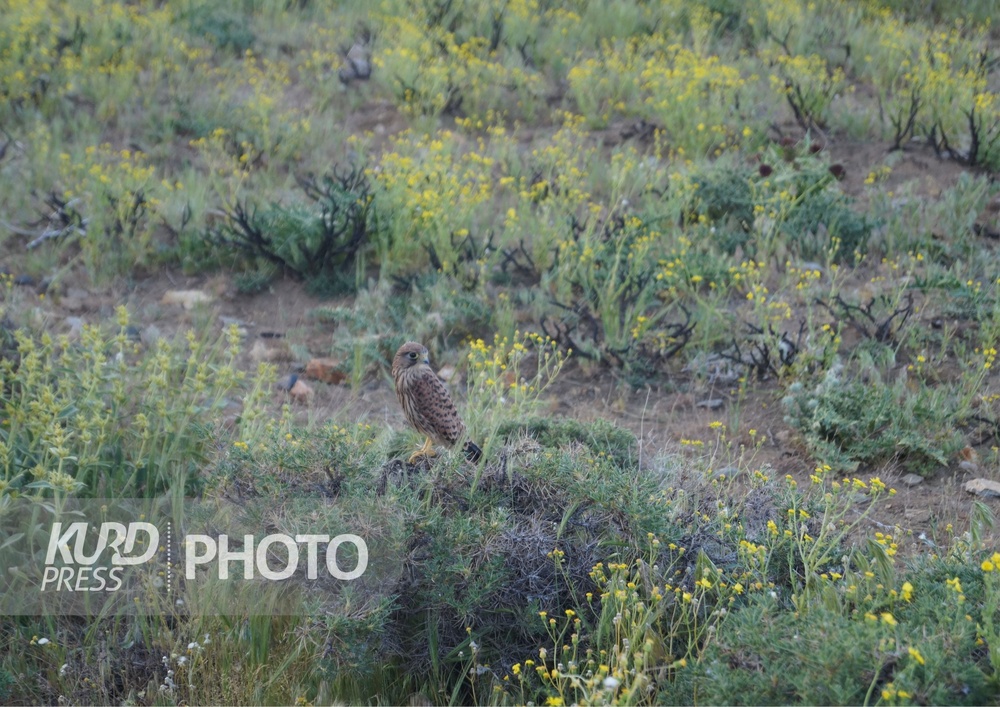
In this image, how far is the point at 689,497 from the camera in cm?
413

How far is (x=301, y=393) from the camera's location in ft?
18.4

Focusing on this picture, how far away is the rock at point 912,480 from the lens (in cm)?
476

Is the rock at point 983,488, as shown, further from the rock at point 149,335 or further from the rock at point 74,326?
the rock at point 74,326

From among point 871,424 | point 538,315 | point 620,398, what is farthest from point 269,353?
point 871,424

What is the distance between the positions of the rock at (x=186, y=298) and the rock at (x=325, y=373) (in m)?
1.13

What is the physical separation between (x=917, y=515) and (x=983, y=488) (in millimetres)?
358

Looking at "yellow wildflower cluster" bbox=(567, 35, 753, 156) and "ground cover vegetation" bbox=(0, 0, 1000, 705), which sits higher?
"yellow wildflower cluster" bbox=(567, 35, 753, 156)

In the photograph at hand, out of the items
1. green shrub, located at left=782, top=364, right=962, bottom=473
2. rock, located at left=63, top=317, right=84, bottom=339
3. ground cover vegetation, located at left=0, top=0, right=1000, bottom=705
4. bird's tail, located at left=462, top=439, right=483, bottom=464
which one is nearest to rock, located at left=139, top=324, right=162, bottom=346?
ground cover vegetation, located at left=0, top=0, right=1000, bottom=705

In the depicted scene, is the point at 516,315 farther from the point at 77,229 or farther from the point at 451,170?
the point at 77,229

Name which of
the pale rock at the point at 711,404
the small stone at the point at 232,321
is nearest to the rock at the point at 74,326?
the small stone at the point at 232,321

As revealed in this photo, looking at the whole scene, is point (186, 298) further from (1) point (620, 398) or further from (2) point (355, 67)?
(2) point (355, 67)

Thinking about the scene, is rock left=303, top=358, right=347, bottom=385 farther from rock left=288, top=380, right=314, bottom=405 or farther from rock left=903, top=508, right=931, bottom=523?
rock left=903, top=508, right=931, bottom=523

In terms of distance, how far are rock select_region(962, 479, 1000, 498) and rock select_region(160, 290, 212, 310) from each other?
4568 mm

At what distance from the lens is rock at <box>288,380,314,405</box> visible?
555 cm
